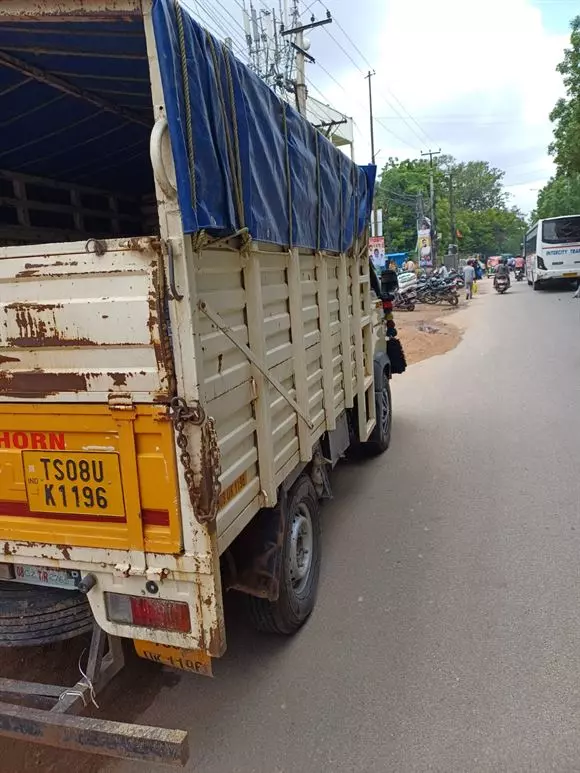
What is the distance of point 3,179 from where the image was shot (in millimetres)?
3969

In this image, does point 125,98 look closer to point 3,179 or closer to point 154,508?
point 3,179

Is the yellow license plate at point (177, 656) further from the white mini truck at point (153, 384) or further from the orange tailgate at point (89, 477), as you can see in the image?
the orange tailgate at point (89, 477)

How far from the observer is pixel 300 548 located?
11.7ft

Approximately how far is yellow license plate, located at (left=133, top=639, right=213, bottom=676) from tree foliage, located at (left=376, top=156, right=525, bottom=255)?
43287 millimetres

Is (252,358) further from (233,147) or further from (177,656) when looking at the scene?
(177,656)

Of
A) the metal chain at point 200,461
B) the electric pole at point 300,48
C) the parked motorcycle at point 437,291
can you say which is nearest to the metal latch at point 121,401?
the metal chain at point 200,461

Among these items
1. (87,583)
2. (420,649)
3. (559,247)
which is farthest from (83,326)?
(559,247)

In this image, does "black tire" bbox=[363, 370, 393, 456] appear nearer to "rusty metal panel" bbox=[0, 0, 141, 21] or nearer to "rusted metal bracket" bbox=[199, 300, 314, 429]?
"rusted metal bracket" bbox=[199, 300, 314, 429]

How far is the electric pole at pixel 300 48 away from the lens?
1639 centimetres

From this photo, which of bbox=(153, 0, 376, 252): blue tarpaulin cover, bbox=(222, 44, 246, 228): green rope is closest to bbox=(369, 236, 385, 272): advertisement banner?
bbox=(153, 0, 376, 252): blue tarpaulin cover

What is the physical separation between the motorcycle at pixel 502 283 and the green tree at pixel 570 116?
5350mm

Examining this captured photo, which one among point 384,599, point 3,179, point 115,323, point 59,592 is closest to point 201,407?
point 115,323

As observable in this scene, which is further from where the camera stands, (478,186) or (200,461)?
(478,186)

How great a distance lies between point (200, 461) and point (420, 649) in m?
1.80
